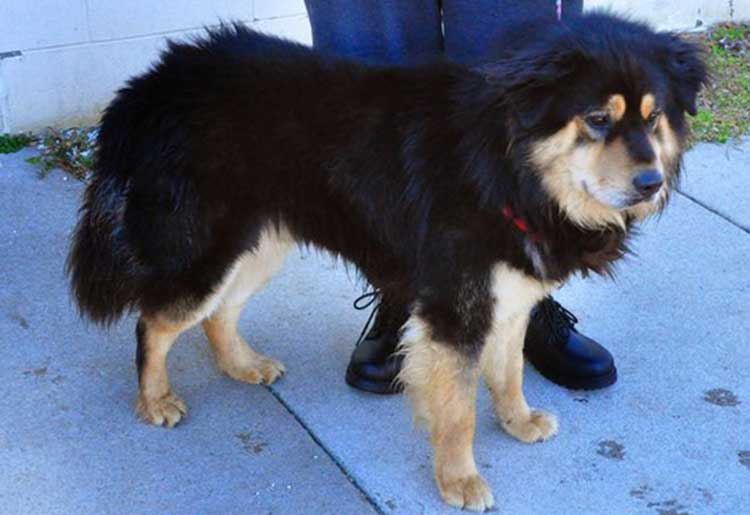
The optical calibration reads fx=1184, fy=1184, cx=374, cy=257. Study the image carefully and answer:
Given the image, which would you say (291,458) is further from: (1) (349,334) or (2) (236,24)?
(2) (236,24)

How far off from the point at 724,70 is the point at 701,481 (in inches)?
145

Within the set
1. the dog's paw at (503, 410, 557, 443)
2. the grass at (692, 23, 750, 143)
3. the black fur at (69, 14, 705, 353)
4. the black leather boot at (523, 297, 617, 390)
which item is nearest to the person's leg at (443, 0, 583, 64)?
the black fur at (69, 14, 705, 353)

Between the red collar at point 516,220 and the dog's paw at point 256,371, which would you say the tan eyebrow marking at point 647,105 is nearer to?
the red collar at point 516,220

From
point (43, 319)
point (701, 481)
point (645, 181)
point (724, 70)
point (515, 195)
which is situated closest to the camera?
point (645, 181)

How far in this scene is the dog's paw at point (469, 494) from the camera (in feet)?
11.6

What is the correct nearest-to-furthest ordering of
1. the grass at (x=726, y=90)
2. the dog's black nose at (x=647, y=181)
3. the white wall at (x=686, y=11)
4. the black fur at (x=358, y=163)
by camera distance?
the dog's black nose at (x=647, y=181) → the black fur at (x=358, y=163) → the grass at (x=726, y=90) → the white wall at (x=686, y=11)

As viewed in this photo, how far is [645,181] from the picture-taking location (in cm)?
308

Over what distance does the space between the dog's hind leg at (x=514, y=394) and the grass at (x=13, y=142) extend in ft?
9.41

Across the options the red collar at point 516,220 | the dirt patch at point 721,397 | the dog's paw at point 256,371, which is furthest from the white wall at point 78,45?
the dirt patch at point 721,397

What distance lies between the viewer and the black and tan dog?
10.3 feet

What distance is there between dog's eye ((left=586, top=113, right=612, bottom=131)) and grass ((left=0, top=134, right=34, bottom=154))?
342 centimetres

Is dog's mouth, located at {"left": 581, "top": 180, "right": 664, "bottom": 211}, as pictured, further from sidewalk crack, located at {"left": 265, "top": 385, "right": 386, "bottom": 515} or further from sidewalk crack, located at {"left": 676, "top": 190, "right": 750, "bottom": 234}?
sidewalk crack, located at {"left": 676, "top": 190, "right": 750, "bottom": 234}

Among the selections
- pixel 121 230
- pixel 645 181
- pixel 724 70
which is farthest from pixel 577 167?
pixel 724 70

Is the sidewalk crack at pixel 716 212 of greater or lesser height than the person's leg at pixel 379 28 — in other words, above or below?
below
